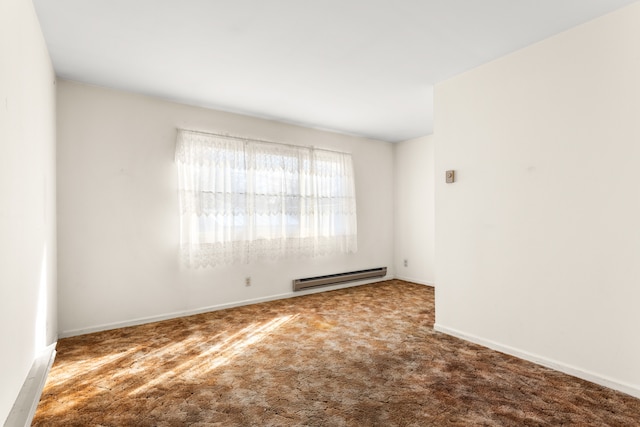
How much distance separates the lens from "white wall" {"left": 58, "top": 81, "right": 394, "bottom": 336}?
3248 mm

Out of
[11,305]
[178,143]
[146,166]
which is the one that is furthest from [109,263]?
[11,305]

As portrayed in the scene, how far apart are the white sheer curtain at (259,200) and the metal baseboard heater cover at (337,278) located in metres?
0.40

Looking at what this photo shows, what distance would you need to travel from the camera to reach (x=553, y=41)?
8.18ft

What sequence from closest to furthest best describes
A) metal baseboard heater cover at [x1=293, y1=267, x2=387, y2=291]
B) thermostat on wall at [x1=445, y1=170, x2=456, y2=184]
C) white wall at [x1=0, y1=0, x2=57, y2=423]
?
white wall at [x1=0, y1=0, x2=57, y2=423], thermostat on wall at [x1=445, y1=170, x2=456, y2=184], metal baseboard heater cover at [x1=293, y1=267, x2=387, y2=291]

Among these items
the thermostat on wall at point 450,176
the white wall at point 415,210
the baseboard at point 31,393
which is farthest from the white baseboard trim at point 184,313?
the thermostat on wall at point 450,176

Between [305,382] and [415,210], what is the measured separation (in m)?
4.08

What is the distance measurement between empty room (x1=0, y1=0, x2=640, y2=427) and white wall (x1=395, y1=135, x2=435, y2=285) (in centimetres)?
140

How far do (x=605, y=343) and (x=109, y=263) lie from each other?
173 inches

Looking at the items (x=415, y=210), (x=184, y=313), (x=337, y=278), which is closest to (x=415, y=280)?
(x=415, y=210)

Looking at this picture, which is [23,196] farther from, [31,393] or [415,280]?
[415,280]

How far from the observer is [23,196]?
194 cm

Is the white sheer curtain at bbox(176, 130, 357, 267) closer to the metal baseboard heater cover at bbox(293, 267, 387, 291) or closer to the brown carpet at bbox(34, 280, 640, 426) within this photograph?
the metal baseboard heater cover at bbox(293, 267, 387, 291)

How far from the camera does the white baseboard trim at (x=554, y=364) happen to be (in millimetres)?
2123

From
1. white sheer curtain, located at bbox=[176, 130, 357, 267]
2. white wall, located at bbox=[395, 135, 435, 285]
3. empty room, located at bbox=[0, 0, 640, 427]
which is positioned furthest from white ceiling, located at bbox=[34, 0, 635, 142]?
white wall, located at bbox=[395, 135, 435, 285]
